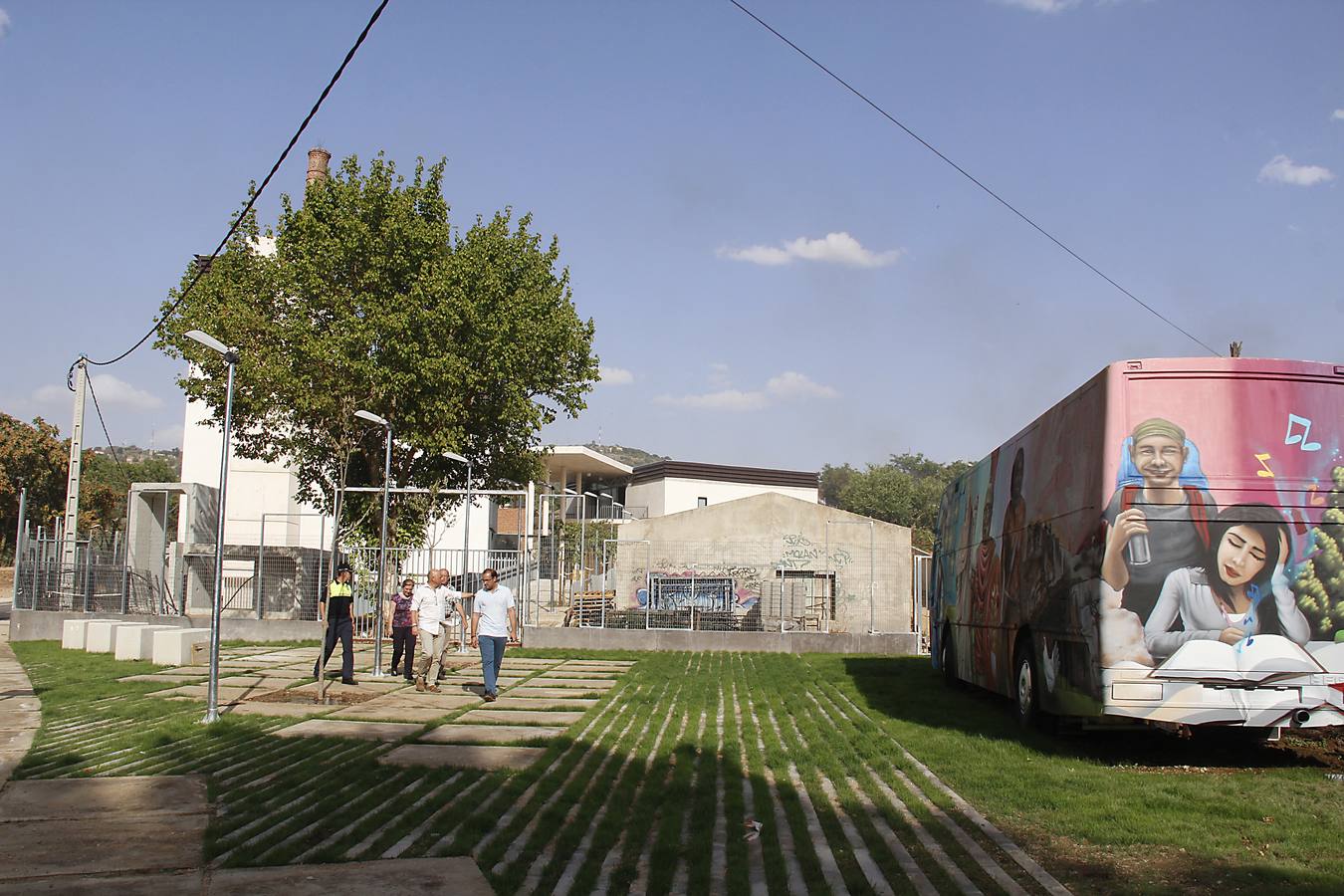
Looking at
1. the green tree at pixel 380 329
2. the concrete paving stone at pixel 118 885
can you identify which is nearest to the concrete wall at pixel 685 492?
the green tree at pixel 380 329

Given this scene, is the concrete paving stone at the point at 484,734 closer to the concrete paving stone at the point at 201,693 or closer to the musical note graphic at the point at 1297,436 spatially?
the concrete paving stone at the point at 201,693

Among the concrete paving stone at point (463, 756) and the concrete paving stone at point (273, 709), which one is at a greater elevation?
the concrete paving stone at point (463, 756)

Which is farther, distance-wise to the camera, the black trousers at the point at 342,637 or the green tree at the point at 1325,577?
the black trousers at the point at 342,637

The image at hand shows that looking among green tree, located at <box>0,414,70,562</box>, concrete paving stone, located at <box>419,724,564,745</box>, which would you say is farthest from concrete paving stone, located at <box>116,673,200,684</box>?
green tree, located at <box>0,414,70,562</box>

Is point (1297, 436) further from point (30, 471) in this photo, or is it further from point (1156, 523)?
point (30, 471)

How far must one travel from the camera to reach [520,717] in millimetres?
13555

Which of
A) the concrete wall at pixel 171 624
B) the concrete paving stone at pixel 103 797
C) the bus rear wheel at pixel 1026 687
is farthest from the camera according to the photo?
the concrete wall at pixel 171 624

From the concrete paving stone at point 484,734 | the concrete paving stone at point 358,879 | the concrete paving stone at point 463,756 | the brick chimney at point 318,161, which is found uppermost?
the brick chimney at point 318,161

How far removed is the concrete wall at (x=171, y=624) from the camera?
91.0ft

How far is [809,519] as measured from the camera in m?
40.0

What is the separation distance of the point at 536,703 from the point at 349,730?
3.40 m

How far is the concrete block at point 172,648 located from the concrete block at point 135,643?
0.59m

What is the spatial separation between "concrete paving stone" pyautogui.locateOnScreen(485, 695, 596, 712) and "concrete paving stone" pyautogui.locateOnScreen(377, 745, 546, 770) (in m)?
3.38

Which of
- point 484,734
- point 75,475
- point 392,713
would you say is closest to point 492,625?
point 392,713
